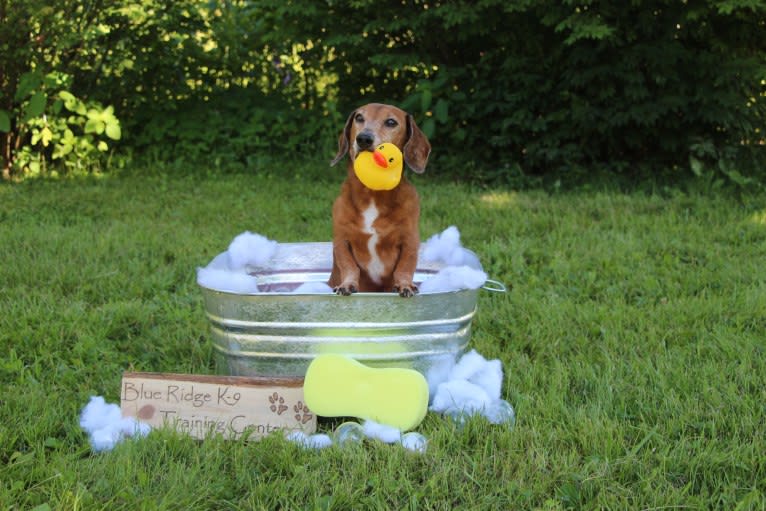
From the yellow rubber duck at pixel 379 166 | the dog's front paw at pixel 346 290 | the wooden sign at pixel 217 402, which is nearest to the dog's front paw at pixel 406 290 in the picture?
the dog's front paw at pixel 346 290

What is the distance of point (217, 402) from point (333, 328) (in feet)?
1.28

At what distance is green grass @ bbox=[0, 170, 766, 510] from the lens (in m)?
1.90

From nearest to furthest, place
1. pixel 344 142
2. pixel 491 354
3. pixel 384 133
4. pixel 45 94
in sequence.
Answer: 1. pixel 384 133
2. pixel 344 142
3. pixel 491 354
4. pixel 45 94

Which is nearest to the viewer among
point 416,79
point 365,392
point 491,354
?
point 365,392

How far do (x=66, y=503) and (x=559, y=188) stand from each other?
4.50 m

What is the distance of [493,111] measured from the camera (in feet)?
20.4

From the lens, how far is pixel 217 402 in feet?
7.29

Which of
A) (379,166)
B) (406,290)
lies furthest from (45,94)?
(406,290)

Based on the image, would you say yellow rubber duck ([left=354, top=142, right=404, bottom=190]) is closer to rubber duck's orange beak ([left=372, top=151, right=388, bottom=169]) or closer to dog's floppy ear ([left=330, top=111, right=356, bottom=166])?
rubber duck's orange beak ([left=372, top=151, right=388, bottom=169])

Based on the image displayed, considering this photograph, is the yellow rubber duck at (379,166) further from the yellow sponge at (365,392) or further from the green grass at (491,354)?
the green grass at (491,354)

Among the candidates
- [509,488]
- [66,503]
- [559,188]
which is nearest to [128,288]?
[66,503]

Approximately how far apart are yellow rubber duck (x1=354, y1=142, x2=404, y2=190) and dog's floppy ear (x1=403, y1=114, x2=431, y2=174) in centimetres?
14

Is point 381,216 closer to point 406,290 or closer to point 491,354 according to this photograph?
point 406,290

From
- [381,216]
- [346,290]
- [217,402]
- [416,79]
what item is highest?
[416,79]
